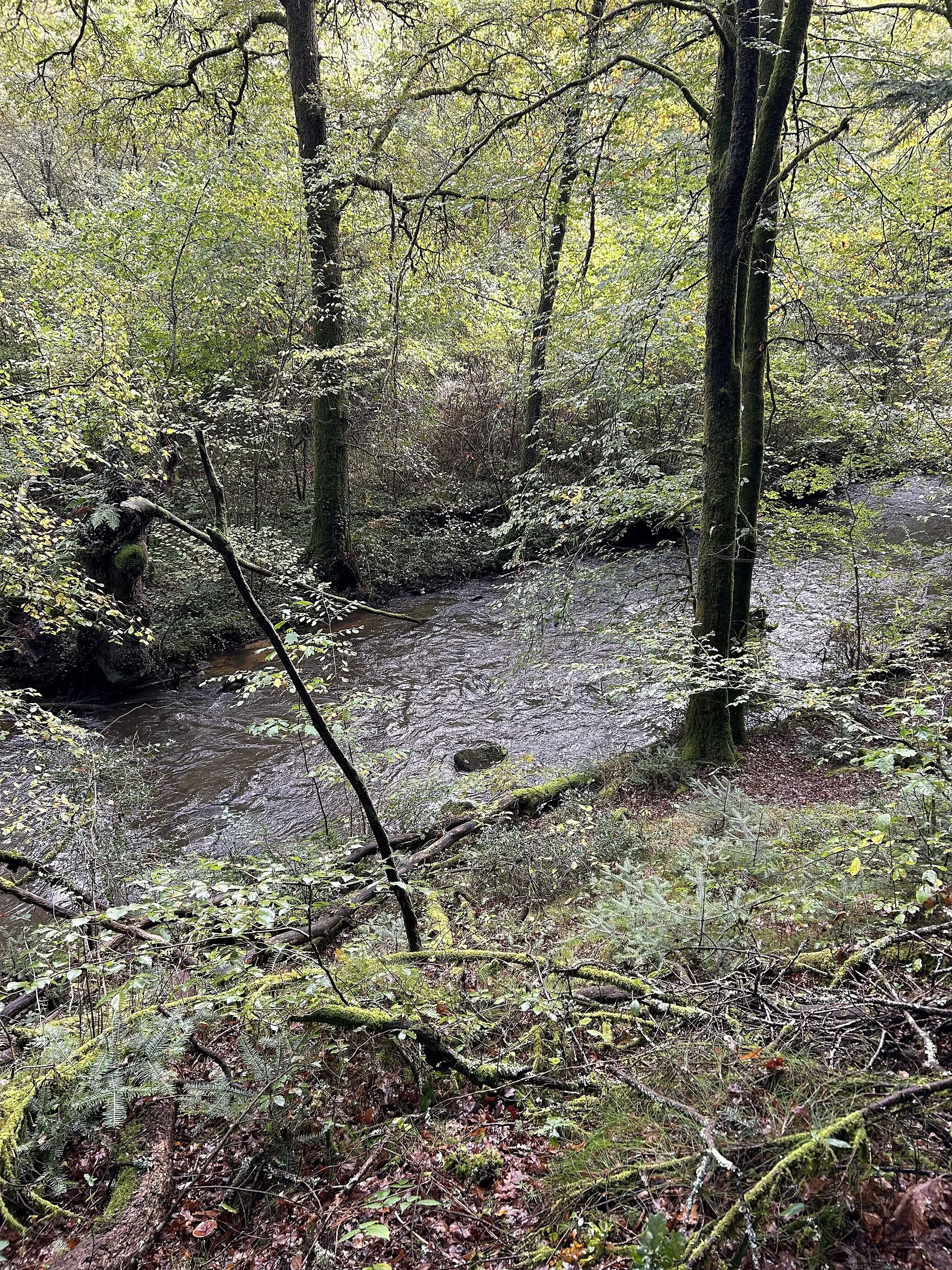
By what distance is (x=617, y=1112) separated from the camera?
2355mm

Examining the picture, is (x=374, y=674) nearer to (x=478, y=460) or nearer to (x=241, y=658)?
(x=241, y=658)

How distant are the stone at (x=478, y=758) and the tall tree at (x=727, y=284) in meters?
2.50

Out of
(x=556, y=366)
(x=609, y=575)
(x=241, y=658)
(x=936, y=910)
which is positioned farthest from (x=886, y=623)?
(x=241, y=658)

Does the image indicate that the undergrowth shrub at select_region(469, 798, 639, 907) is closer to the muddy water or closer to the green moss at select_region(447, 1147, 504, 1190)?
the muddy water

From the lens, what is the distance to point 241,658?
39.4ft

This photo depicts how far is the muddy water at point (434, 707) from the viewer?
817 centimetres

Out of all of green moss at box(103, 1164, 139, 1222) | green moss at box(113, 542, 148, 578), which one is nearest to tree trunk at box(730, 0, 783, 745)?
green moss at box(103, 1164, 139, 1222)

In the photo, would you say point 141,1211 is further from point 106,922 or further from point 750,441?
point 750,441

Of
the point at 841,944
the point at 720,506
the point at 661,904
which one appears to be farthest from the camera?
the point at 720,506

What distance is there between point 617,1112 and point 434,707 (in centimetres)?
A: 807

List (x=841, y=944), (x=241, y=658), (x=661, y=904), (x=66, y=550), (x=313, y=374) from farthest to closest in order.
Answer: (x=313, y=374), (x=241, y=658), (x=66, y=550), (x=661, y=904), (x=841, y=944)

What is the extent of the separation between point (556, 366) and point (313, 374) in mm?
4903

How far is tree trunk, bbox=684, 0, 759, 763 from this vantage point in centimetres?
607

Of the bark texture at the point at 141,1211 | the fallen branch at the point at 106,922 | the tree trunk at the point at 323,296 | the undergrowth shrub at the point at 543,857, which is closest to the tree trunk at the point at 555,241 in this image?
the tree trunk at the point at 323,296
